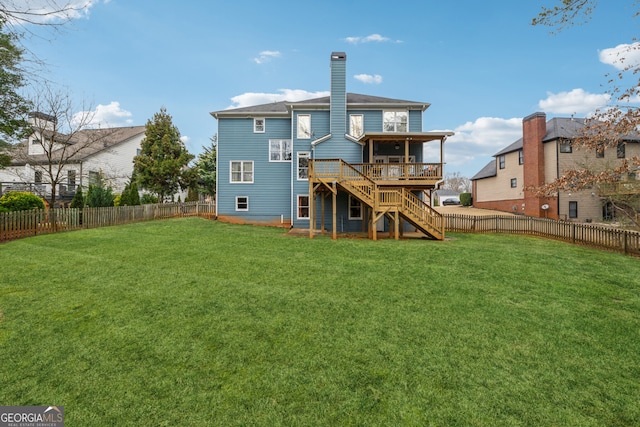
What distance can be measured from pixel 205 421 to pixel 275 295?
3441mm

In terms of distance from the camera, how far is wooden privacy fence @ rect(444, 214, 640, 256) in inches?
513

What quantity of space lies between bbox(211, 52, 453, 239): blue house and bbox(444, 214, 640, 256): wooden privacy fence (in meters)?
3.81

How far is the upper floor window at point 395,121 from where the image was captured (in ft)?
61.0

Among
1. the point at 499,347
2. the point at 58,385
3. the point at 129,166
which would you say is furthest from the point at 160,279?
the point at 129,166

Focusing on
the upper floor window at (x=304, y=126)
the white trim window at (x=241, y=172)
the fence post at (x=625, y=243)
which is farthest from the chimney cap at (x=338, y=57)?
the fence post at (x=625, y=243)

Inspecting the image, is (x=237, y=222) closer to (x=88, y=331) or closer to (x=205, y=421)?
(x=88, y=331)

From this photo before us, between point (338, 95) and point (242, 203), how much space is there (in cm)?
993

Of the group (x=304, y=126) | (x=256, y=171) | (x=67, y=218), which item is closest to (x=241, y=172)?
(x=256, y=171)

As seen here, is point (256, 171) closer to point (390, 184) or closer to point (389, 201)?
point (390, 184)

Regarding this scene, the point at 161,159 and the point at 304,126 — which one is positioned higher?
the point at 304,126

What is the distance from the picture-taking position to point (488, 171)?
115ft

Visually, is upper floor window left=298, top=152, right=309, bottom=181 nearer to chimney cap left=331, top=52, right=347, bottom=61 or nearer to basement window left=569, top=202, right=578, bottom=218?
chimney cap left=331, top=52, right=347, bottom=61

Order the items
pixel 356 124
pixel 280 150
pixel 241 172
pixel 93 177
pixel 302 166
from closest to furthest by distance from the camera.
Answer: pixel 356 124, pixel 302 166, pixel 280 150, pixel 241 172, pixel 93 177

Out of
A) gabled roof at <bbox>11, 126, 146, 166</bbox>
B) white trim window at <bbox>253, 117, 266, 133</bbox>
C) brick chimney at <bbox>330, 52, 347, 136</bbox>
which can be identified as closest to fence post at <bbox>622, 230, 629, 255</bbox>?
brick chimney at <bbox>330, 52, 347, 136</bbox>
